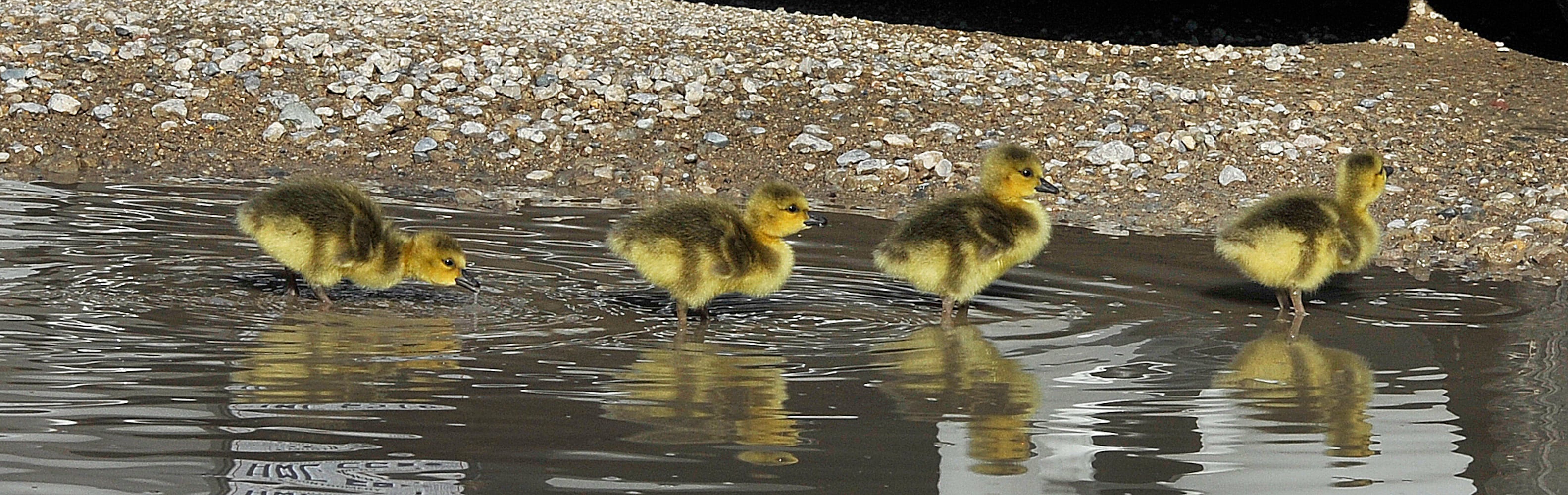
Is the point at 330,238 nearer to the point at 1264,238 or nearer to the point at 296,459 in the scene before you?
the point at 296,459

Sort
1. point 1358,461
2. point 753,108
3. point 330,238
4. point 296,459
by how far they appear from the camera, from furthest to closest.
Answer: point 753,108
point 330,238
point 1358,461
point 296,459

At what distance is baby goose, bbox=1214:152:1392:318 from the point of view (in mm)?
7500

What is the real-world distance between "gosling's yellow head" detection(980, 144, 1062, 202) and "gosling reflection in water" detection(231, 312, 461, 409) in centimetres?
234

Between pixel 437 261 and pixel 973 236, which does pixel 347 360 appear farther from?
pixel 973 236

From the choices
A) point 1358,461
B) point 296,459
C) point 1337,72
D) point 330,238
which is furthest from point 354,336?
point 1337,72

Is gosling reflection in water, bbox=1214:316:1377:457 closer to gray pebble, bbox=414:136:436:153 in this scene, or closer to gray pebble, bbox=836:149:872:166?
gray pebble, bbox=836:149:872:166

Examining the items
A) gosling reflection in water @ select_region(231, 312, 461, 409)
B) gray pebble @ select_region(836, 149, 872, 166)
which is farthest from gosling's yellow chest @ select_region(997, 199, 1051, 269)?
gray pebble @ select_region(836, 149, 872, 166)

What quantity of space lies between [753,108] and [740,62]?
0.92 m

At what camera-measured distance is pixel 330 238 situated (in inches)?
286

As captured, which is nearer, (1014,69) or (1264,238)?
(1264,238)

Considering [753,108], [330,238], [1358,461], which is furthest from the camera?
[753,108]

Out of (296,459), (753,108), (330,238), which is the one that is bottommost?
(296,459)

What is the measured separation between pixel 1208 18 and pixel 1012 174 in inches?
300

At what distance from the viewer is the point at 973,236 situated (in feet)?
23.9
